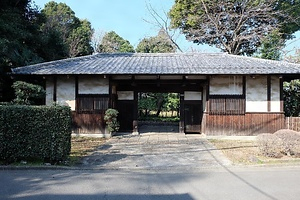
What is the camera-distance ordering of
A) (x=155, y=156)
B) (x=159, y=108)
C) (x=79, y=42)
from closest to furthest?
1. (x=155, y=156)
2. (x=159, y=108)
3. (x=79, y=42)

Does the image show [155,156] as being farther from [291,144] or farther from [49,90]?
[49,90]

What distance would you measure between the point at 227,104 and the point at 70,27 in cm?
2280

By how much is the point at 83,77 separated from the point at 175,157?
272 inches

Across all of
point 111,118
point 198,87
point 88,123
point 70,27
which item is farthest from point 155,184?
point 70,27

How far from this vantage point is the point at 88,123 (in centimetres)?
1216

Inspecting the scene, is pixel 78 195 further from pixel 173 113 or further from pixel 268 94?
pixel 173 113

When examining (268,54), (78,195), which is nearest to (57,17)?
(268,54)

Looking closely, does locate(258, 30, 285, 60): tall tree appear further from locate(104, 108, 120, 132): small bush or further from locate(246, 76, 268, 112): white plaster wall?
locate(104, 108, 120, 132): small bush

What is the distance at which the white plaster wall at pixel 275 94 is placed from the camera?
11.8 meters

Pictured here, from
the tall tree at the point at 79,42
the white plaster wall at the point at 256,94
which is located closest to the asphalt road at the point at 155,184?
the white plaster wall at the point at 256,94

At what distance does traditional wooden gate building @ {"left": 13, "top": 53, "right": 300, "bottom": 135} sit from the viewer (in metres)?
11.5

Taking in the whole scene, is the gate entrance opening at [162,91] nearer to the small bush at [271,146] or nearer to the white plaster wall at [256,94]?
the white plaster wall at [256,94]

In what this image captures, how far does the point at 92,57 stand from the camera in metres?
15.0

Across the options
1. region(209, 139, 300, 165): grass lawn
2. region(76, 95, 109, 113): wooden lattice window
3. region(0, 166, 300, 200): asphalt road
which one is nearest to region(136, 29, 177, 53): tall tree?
region(76, 95, 109, 113): wooden lattice window
